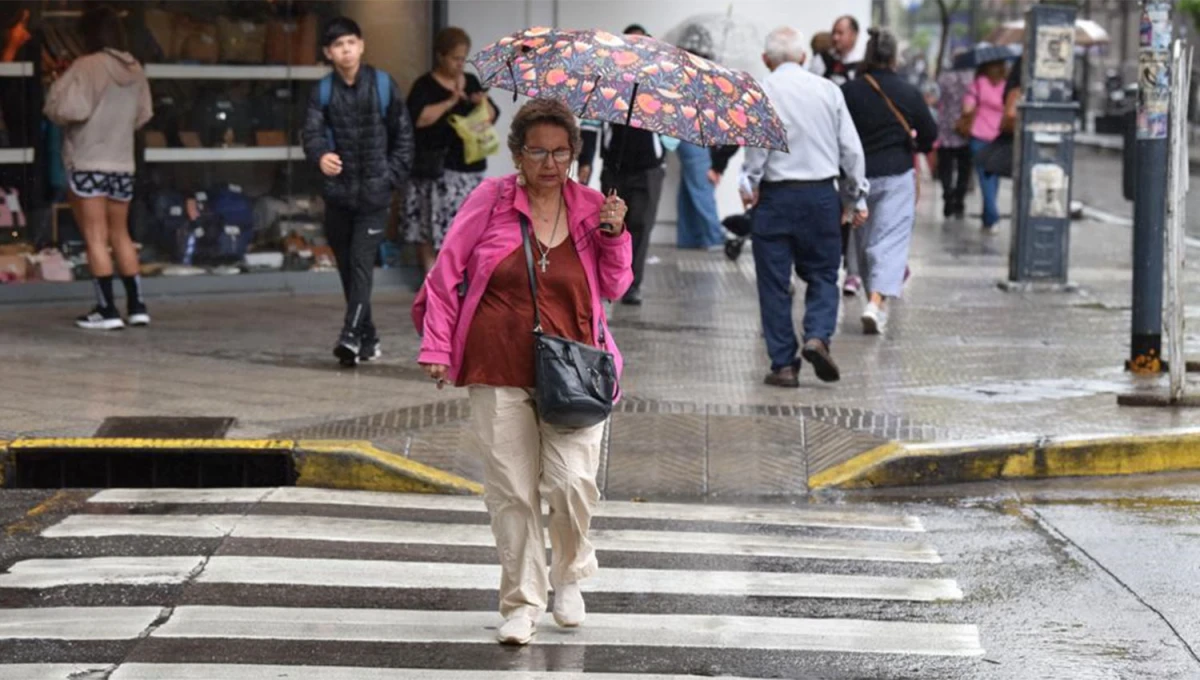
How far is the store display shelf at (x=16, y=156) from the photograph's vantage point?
1439 centimetres

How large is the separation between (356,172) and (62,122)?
263cm

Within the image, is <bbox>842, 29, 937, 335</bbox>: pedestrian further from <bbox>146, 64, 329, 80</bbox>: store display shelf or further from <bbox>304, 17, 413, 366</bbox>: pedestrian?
<bbox>146, 64, 329, 80</bbox>: store display shelf

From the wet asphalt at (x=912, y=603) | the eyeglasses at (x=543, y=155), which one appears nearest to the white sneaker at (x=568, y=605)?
the wet asphalt at (x=912, y=603)

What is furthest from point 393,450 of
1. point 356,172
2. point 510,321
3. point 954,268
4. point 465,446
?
point 954,268

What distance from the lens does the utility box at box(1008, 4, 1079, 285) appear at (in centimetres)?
1627

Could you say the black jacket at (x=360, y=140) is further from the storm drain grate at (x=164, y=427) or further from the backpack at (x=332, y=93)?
the storm drain grate at (x=164, y=427)

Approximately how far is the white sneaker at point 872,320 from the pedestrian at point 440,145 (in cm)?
283

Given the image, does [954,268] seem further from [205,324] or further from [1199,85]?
[1199,85]

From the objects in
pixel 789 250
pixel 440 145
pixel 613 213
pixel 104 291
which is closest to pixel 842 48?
pixel 440 145

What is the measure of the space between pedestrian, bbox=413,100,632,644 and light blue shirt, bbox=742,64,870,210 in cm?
462

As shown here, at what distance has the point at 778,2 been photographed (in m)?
18.6

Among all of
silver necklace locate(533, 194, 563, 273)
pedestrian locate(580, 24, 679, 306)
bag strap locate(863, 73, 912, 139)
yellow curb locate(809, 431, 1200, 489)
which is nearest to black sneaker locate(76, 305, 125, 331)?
pedestrian locate(580, 24, 679, 306)

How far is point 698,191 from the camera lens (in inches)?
723

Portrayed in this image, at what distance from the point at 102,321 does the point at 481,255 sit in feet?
23.2
